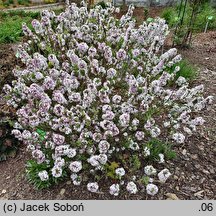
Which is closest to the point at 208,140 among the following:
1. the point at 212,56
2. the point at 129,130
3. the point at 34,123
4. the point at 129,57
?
the point at 129,130

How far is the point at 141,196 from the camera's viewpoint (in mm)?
3191

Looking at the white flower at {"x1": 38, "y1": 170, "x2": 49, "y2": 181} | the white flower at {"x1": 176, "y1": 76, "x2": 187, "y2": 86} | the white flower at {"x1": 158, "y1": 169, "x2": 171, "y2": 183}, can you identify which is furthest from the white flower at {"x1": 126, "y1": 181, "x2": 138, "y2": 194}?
the white flower at {"x1": 176, "y1": 76, "x2": 187, "y2": 86}

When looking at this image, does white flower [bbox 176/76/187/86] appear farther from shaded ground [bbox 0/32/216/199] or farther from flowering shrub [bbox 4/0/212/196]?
shaded ground [bbox 0/32/216/199]

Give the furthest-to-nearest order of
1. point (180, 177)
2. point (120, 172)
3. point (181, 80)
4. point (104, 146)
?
point (181, 80) < point (180, 177) < point (120, 172) < point (104, 146)

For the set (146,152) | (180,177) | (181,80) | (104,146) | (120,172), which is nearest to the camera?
(104,146)

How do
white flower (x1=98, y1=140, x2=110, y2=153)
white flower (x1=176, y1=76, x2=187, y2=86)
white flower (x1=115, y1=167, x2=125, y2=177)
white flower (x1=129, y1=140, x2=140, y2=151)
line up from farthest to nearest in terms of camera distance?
white flower (x1=176, y1=76, x2=187, y2=86), white flower (x1=129, y1=140, x2=140, y2=151), white flower (x1=115, y1=167, x2=125, y2=177), white flower (x1=98, y1=140, x2=110, y2=153)

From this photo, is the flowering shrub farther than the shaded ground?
No

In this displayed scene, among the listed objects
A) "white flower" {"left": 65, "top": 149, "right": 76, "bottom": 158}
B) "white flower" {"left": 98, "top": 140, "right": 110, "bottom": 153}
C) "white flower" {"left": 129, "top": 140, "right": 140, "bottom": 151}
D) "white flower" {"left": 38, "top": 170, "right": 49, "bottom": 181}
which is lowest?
"white flower" {"left": 38, "top": 170, "right": 49, "bottom": 181}

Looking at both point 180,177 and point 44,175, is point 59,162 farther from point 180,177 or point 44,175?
point 180,177

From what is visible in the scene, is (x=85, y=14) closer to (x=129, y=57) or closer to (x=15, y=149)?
(x=129, y=57)

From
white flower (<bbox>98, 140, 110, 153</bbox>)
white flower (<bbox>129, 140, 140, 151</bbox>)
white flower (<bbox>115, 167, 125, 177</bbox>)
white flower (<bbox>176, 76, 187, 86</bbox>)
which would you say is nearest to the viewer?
white flower (<bbox>98, 140, 110, 153</bbox>)

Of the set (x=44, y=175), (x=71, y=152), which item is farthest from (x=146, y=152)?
(x=44, y=175)

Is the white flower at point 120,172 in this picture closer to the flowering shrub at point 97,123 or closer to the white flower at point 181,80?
the flowering shrub at point 97,123

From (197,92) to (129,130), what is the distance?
2.76 feet
